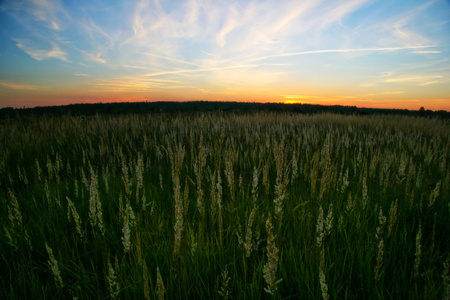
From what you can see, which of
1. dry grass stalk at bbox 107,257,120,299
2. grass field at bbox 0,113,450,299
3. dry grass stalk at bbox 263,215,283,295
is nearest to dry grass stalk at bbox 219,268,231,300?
grass field at bbox 0,113,450,299

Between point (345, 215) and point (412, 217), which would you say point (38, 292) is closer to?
point (345, 215)

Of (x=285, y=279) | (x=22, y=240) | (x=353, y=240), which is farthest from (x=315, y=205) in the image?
(x=22, y=240)

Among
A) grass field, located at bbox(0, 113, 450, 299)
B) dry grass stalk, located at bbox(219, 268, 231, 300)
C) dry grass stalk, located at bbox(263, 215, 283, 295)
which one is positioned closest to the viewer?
dry grass stalk, located at bbox(263, 215, 283, 295)

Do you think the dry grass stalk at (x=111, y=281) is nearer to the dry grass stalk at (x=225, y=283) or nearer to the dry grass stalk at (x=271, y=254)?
the dry grass stalk at (x=225, y=283)

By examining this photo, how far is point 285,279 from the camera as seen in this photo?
153 cm

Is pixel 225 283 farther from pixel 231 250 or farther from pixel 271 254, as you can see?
pixel 231 250

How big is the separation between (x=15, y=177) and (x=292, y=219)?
5.38 m

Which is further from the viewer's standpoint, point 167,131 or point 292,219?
point 167,131

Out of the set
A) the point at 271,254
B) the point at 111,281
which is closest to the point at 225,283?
the point at 271,254

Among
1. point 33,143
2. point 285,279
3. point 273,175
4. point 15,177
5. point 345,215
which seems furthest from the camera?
point 33,143

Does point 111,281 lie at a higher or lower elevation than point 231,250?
higher

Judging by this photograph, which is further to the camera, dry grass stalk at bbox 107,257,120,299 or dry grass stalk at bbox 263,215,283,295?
dry grass stalk at bbox 107,257,120,299

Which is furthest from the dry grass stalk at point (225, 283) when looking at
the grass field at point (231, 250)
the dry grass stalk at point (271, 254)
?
the dry grass stalk at point (271, 254)

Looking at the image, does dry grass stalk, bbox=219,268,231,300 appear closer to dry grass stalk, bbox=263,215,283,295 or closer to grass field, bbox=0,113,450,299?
grass field, bbox=0,113,450,299
